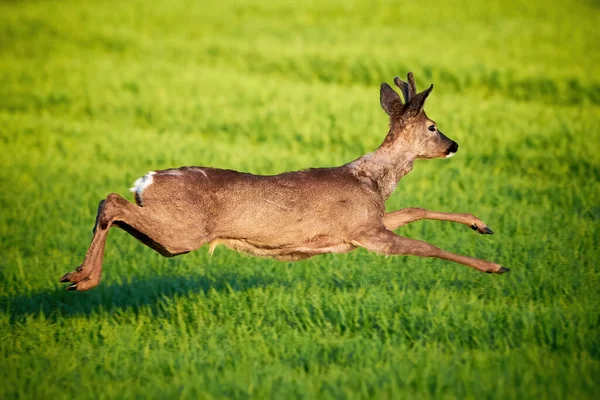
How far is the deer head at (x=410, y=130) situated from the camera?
7.86m

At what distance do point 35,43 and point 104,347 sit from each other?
17.2 meters

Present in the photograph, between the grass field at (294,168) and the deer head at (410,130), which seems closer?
the grass field at (294,168)

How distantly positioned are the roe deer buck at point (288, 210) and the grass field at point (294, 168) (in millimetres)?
612

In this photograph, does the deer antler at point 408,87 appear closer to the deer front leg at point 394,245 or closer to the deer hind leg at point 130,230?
the deer front leg at point 394,245

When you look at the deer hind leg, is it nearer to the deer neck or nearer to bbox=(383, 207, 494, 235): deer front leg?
the deer neck

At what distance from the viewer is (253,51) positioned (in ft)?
69.0

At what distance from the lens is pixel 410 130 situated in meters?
7.88

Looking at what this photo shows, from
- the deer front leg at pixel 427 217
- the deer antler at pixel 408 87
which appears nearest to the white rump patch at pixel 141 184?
the deer front leg at pixel 427 217

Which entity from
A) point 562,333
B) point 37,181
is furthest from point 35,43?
point 562,333

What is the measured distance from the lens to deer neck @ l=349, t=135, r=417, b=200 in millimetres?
7719

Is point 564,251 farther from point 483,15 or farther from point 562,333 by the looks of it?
point 483,15

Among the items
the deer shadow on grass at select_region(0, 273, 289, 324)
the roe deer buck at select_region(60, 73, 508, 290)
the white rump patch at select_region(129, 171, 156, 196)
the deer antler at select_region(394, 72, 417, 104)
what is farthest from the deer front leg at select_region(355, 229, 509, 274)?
the white rump patch at select_region(129, 171, 156, 196)

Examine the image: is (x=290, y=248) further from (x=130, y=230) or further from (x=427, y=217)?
(x=427, y=217)

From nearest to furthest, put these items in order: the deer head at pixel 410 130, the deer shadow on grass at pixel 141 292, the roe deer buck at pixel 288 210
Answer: the roe deer buck at pixel 288 210 < the deer head at pixel 410 130 < the deer shadow on grass at pixel 141 292
